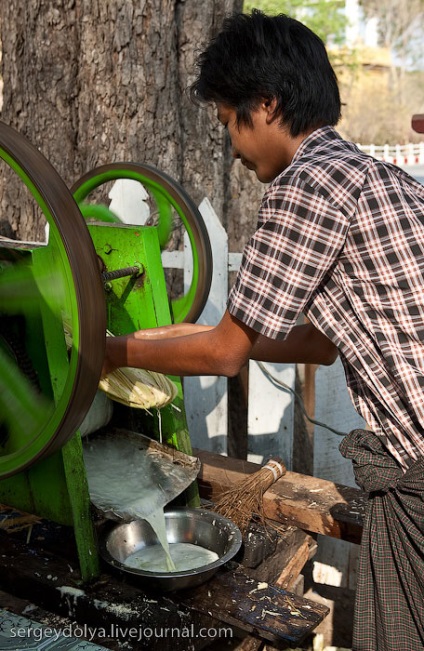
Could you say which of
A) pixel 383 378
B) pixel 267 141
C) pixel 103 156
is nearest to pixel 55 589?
pixel 383 378

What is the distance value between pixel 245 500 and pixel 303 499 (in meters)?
0.21

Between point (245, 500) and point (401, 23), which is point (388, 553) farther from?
point (401, 23)

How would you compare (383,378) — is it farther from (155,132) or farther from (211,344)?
(155,132)

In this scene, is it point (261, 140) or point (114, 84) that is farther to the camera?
point (114, 84)

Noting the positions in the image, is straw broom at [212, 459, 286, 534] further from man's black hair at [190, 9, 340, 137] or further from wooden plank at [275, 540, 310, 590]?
man's black hair at [190, 9, 340, 137]

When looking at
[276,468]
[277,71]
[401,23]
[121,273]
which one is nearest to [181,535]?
[276,468]

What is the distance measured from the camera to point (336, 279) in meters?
1.55

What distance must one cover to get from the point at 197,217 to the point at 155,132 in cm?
109

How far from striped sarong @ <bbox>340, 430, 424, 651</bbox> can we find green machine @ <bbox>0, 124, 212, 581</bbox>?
686 millimetres

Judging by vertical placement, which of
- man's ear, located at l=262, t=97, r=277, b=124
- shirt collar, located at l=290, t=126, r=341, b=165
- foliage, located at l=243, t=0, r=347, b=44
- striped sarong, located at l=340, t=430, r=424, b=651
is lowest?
striped sarong, located at l=340, t=430, r=424, b=651

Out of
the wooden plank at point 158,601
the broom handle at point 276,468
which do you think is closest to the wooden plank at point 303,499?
the broom handle at point 276,468

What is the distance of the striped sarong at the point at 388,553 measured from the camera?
1588 mm

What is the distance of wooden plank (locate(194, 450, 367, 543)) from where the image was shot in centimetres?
245

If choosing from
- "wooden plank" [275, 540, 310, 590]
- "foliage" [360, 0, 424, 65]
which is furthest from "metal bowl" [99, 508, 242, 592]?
"foliage" [360, 0, 424, 65]
